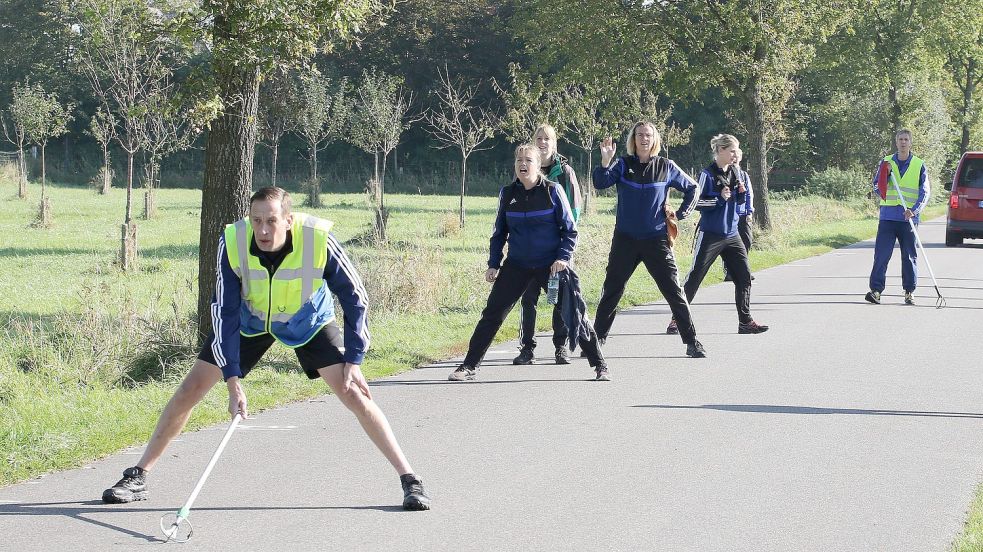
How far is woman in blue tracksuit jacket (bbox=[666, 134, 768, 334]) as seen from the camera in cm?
1281

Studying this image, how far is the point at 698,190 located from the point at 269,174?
177ft

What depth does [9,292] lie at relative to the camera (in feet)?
57.4

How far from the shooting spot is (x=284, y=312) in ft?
19.9

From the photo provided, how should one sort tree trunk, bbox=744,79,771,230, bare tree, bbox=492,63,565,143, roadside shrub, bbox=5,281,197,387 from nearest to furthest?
roadside shrub, bbox=5,281,197,387 < tree trunk, bbox=744,79,771,230 < bare tree, bbox=492,63,565,143

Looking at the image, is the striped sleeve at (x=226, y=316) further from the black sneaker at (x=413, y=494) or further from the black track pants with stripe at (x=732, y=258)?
the black track pants with stripe at (x=732, y=258)

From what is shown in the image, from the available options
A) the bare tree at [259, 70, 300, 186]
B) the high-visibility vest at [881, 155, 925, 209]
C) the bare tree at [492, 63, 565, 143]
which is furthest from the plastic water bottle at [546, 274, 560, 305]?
the bare tree at [259, 70, 300, 186]

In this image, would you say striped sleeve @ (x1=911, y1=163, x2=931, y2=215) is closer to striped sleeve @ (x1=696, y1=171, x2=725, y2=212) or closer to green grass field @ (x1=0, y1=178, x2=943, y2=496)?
green grass field @ (x1=0, y1=178, x2=943, y2=496)

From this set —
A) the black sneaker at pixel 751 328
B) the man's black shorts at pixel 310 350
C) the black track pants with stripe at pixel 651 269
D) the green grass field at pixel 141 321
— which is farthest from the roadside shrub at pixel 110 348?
the black sneaker at pixel 751 328

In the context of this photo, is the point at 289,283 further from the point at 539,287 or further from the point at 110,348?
the point at 110,348

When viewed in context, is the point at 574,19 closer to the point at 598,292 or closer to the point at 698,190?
the point at 598,292

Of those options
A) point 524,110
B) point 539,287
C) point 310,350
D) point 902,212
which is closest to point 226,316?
point 310,350

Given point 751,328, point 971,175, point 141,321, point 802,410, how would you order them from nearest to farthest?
point 802,410 → point 141,321 → point 751,328 → point 971,175

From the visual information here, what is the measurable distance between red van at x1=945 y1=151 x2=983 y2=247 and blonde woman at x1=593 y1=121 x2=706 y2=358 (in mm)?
18995

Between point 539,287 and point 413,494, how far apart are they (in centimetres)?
427
